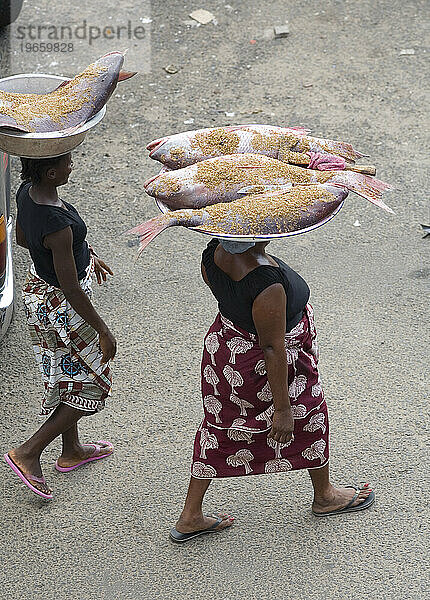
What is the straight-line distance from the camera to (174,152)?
2.93m

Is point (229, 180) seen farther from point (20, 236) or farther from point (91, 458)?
point (91, 458)

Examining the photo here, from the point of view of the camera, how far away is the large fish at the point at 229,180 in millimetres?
2715

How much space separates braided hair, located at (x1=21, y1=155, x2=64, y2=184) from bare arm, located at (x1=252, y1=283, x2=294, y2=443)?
880 mm

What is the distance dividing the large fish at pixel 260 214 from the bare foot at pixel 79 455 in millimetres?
1451

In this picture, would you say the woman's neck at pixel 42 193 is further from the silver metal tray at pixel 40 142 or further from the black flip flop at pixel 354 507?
the black flip flop at pixel 354 507

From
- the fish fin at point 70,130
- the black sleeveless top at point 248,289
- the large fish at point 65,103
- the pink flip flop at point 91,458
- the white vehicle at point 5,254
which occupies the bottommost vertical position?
the pink flip flop at point 91,458

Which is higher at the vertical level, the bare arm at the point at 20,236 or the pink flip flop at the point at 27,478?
the bare arm at the point at 20,236

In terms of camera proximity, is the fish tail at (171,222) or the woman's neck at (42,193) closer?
the fish tail at (171,222)

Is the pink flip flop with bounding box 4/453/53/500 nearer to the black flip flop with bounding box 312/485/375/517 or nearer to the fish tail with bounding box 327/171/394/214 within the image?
the black flip flop with bounding box 312/485/375/517

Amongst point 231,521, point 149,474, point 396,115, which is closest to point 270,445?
point 231,521

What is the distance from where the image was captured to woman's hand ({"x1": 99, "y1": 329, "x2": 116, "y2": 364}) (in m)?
3.31

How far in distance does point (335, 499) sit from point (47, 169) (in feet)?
5.65

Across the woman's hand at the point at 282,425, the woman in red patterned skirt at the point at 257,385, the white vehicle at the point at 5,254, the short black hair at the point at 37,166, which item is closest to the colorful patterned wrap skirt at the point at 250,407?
the woman in red patterned skirt at the point at 257,385

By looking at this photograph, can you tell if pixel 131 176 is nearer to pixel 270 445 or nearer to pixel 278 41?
pixel 278 41
